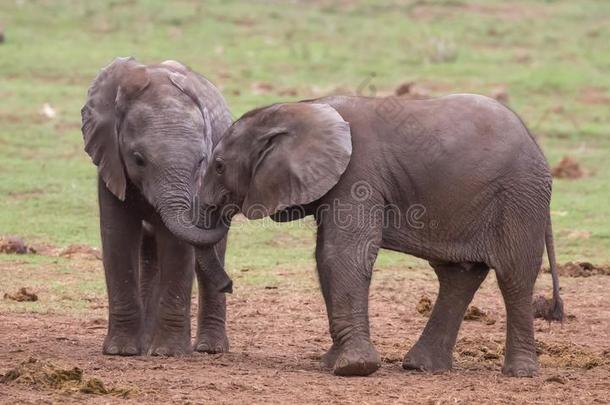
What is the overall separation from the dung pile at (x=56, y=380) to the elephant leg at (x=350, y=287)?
127 cm

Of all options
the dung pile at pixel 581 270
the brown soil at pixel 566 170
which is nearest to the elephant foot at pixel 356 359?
the dung pile at pixel 581 270

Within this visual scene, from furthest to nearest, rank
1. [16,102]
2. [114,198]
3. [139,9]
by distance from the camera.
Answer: [139,9]
[16,102]
[114,198]

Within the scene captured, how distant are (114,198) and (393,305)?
9.68 feet

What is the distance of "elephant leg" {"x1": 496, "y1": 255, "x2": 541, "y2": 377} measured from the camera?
26.8 feet

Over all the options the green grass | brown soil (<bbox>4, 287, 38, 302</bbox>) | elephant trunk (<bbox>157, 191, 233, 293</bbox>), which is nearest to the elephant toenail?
elephant trunk (<bbox>157, 191, 233, 293</bbox>)

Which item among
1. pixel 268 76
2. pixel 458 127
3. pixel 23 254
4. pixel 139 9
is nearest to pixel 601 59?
pixel 268 76

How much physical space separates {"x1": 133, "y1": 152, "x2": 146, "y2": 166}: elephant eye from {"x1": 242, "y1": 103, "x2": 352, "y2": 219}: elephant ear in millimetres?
661

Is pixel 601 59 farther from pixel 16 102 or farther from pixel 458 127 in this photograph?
pixel 458 127

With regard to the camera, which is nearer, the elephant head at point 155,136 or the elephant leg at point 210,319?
the elephant head at point 155,136

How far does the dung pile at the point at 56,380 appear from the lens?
7.27 meters

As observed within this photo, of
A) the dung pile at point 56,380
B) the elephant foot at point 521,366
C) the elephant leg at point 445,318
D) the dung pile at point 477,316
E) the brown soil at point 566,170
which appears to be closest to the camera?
the dung pile at point 56,380

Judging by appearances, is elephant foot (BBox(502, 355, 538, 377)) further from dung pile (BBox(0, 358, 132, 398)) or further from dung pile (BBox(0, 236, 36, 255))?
dung pile (BBox(0, 236, 36, 255))

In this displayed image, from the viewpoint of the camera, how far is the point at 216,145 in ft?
27.6

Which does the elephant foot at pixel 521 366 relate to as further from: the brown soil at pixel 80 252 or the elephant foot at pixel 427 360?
the brown soil at pixel 80 252
